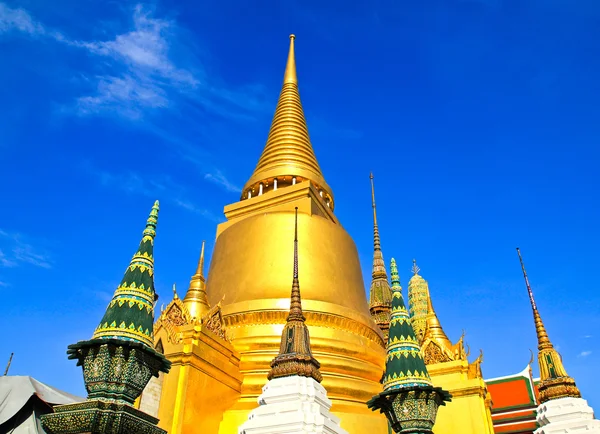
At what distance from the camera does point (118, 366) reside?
3.61m

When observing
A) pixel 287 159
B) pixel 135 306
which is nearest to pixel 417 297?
pixel 287 159

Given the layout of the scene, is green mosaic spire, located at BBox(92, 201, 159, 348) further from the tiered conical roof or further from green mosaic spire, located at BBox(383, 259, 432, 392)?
the tiered conical roof

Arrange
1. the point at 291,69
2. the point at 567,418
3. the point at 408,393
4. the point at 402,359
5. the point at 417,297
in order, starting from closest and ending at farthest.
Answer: the point at 408,393, the point at 402,359, the point at 567,418, the point at 291,69, the point at 417,297

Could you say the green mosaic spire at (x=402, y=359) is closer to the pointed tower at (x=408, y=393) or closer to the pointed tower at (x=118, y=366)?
the pointed tower at (x=408, y=393)

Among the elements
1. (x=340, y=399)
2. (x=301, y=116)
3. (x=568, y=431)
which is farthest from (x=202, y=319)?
(x=301, y=116)

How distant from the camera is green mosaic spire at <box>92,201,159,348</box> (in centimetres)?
375

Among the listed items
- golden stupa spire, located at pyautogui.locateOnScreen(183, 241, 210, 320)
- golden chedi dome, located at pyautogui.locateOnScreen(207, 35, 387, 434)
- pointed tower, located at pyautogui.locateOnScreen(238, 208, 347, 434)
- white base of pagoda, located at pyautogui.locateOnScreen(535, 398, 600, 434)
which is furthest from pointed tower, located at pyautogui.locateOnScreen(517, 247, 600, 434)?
golden stupa spire, located at pyautogui.locateOnScreen(183, 241, 210, 320)

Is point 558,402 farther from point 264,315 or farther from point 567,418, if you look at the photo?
point 264,315

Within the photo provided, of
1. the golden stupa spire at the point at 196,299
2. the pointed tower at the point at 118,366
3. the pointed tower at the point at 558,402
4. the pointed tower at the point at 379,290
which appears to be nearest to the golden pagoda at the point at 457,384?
the pointed tower at the point at 558,402

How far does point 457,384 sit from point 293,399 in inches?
208

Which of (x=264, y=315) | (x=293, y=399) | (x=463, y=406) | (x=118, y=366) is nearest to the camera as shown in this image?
(x=118, y=366)

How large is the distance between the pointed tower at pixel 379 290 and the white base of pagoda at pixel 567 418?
648 cm

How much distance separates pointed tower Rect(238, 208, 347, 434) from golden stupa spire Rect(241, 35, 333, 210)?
30.4 ft

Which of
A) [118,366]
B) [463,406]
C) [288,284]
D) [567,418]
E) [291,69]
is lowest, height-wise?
[118,366]
